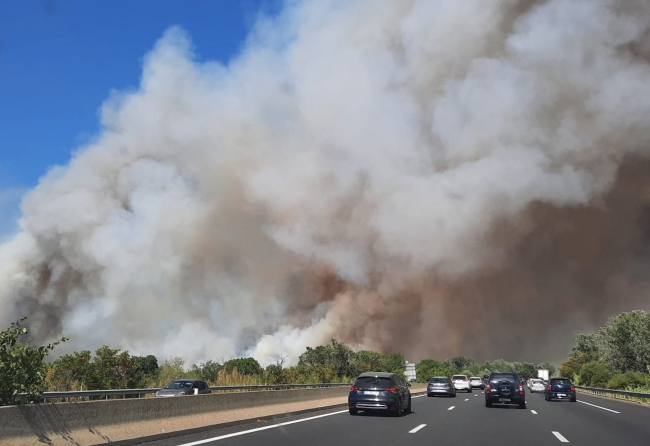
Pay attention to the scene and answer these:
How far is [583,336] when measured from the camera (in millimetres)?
158500

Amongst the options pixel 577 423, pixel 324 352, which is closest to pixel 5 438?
pixel 577 423

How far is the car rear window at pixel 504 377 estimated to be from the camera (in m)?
29.2

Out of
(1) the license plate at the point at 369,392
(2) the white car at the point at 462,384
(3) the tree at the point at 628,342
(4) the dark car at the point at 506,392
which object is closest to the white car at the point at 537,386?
(2) the white car at the point at 462,384

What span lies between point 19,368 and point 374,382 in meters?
13.7

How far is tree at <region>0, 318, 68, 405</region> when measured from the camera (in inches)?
448

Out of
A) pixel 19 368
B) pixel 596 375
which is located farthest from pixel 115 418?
pixel 596 375

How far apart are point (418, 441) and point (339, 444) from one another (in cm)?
199

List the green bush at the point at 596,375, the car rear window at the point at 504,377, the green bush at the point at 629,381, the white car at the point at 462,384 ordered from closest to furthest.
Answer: the car rear window at the point at 504,377 < the green bush at the point at 629,381 < the white car at the point at 462,384 < the green bush at the point at 596,375

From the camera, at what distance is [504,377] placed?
1172 inches

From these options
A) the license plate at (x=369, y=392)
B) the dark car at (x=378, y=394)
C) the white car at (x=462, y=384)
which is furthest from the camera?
the white car at (x=462, y=384)

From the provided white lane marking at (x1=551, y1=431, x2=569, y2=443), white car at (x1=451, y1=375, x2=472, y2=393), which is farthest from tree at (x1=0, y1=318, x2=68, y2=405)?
white car at (x1=451, y1=375, x2=472, y2=393)

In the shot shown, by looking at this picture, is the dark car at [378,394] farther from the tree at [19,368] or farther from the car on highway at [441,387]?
the car on highway at [441,387]

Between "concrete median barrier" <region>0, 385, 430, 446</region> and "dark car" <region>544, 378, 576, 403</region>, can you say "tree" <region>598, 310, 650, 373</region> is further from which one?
"concrete median barrier" <region>0, 385, 430, 446</region>

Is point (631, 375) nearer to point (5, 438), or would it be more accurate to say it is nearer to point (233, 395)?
point (233, 395)
